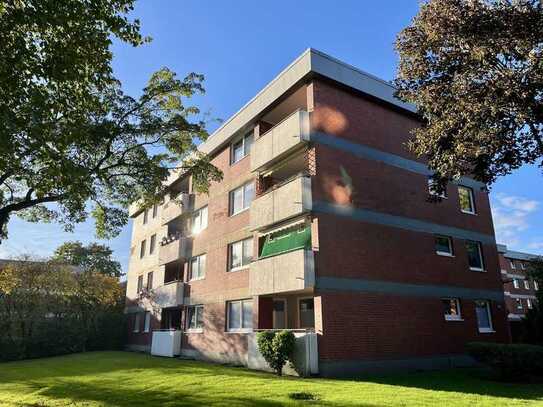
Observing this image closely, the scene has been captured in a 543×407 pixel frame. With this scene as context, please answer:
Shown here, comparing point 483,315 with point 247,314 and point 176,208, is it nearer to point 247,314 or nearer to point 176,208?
point 247,314

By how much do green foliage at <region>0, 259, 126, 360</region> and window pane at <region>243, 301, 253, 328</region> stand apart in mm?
20383

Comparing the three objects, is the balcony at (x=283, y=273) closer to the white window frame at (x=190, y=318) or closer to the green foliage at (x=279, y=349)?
the green foliage at (x=279, y=349)

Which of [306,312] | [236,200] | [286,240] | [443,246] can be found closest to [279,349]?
[306,312]

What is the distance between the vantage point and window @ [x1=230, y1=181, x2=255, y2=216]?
74.9ft

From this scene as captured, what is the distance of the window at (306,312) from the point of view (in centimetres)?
1950

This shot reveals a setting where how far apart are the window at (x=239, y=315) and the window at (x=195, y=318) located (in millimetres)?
3103

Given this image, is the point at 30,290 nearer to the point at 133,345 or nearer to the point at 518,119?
the point at 133,345

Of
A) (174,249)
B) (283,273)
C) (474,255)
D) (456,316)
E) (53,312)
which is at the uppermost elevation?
(174,249)

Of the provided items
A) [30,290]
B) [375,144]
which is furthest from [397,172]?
[30,290]

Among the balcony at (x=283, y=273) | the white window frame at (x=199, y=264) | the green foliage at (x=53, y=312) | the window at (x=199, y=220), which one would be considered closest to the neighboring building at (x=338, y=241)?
the balcony at (x=283, y=273)

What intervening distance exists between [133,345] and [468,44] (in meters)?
32.8

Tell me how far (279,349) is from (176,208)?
16.6 meters

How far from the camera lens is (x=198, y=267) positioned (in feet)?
87.2

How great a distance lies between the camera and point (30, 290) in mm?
34156
